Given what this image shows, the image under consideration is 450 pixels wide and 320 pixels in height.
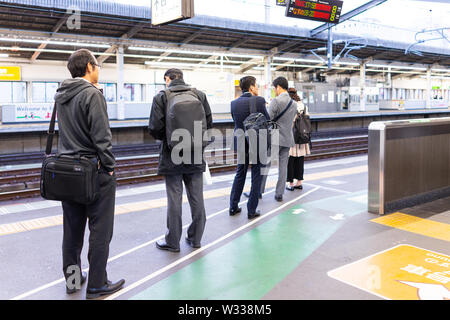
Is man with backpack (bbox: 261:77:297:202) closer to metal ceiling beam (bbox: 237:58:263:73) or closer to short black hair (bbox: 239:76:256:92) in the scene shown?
short black hair (bbox: 239:76:256:92)

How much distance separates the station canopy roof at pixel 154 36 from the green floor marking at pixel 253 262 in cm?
1119

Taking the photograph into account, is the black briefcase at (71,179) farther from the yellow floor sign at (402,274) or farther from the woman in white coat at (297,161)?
the woman in white coat at (297,161)

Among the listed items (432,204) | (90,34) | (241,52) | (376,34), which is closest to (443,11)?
(376,34)

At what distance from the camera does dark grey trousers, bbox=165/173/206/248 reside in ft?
12.2

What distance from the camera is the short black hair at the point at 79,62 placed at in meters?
2.83

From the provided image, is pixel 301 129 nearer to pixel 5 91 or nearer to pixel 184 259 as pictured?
pixel 184 259

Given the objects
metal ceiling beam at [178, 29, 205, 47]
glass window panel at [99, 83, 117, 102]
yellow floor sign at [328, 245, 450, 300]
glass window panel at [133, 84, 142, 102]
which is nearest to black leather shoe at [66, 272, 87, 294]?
yellow floor sign at [328, 245, 450, 300]

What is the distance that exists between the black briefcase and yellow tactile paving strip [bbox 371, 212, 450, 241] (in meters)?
3.24

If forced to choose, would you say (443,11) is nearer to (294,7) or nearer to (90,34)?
(294,7)

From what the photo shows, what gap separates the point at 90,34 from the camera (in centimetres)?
1625

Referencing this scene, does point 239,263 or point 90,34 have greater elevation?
point 90,34

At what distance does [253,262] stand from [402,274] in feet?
3.78
